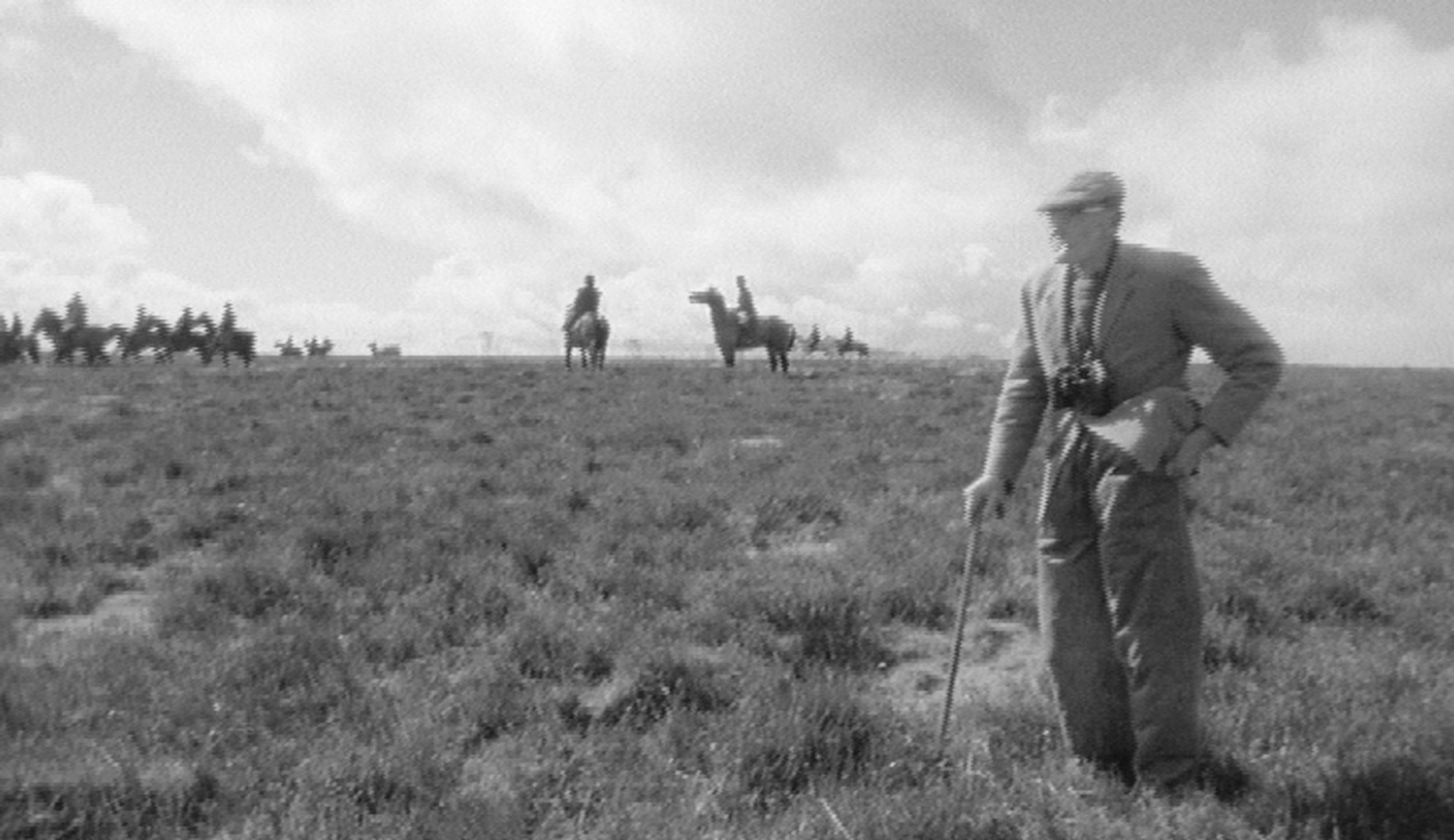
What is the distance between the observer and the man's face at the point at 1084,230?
4.30m

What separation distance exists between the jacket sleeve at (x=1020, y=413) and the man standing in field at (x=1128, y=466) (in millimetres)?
228

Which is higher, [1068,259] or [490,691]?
[1068,259]

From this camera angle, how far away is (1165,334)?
4.30 m

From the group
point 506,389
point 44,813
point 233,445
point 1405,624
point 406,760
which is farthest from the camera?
point 506,389

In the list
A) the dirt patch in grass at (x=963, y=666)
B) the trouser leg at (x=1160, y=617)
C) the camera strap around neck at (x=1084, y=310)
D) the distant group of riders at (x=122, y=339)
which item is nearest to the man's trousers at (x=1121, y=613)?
the trouser leg at (x=1160, y=617)

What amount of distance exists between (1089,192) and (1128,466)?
1.12 metres

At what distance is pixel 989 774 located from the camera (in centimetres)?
445

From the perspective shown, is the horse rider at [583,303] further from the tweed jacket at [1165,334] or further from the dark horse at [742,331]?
the tweed jacket at [1165,334]

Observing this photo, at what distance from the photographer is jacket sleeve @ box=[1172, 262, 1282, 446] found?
4.08m

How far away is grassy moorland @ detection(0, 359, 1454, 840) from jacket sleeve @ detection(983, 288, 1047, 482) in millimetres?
1249

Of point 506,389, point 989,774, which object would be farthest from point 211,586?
point 506,389

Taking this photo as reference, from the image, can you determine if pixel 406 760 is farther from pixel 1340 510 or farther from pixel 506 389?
pixel 506 389

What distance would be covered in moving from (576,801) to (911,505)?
640 cm

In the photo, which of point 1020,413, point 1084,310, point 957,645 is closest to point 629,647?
point 957,645
